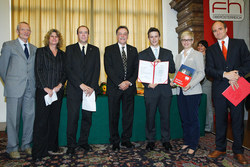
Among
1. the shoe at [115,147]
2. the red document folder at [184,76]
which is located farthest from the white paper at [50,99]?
the red document folder at [184,76]

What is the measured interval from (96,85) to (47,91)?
62 centimetres

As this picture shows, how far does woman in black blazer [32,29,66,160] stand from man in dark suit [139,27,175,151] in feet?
3.72

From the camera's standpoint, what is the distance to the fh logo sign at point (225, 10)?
3.96 metres

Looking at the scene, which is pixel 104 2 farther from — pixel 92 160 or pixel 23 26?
pixel 92 160

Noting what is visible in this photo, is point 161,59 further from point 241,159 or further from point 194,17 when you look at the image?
point 194,17

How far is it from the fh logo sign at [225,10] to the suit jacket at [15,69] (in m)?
3.67

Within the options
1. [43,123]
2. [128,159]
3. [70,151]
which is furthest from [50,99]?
[128,159]

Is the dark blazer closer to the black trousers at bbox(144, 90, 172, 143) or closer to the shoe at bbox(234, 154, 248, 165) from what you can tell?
the black trousers at bbox(144, 90, 172, 143)

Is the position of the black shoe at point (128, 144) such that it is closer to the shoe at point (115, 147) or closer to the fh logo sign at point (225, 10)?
the shoe at point (115, 147)

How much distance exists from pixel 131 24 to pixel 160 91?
10.6ft

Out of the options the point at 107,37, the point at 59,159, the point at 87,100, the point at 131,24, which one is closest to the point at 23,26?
the point at 87,100

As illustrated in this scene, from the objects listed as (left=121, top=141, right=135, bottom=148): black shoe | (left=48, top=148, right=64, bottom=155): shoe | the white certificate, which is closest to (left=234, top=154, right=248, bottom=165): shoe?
the white certificate

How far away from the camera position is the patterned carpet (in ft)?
7.07

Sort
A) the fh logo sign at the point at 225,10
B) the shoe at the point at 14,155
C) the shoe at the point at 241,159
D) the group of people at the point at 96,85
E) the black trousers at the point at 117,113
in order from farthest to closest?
the fh logo sign at the point at 225,10 → the black trousers at the point at 117,113 → the shoe at the point at 14,155 → the group of people at the point at 96,85 → the shoe at the point at 241,159
